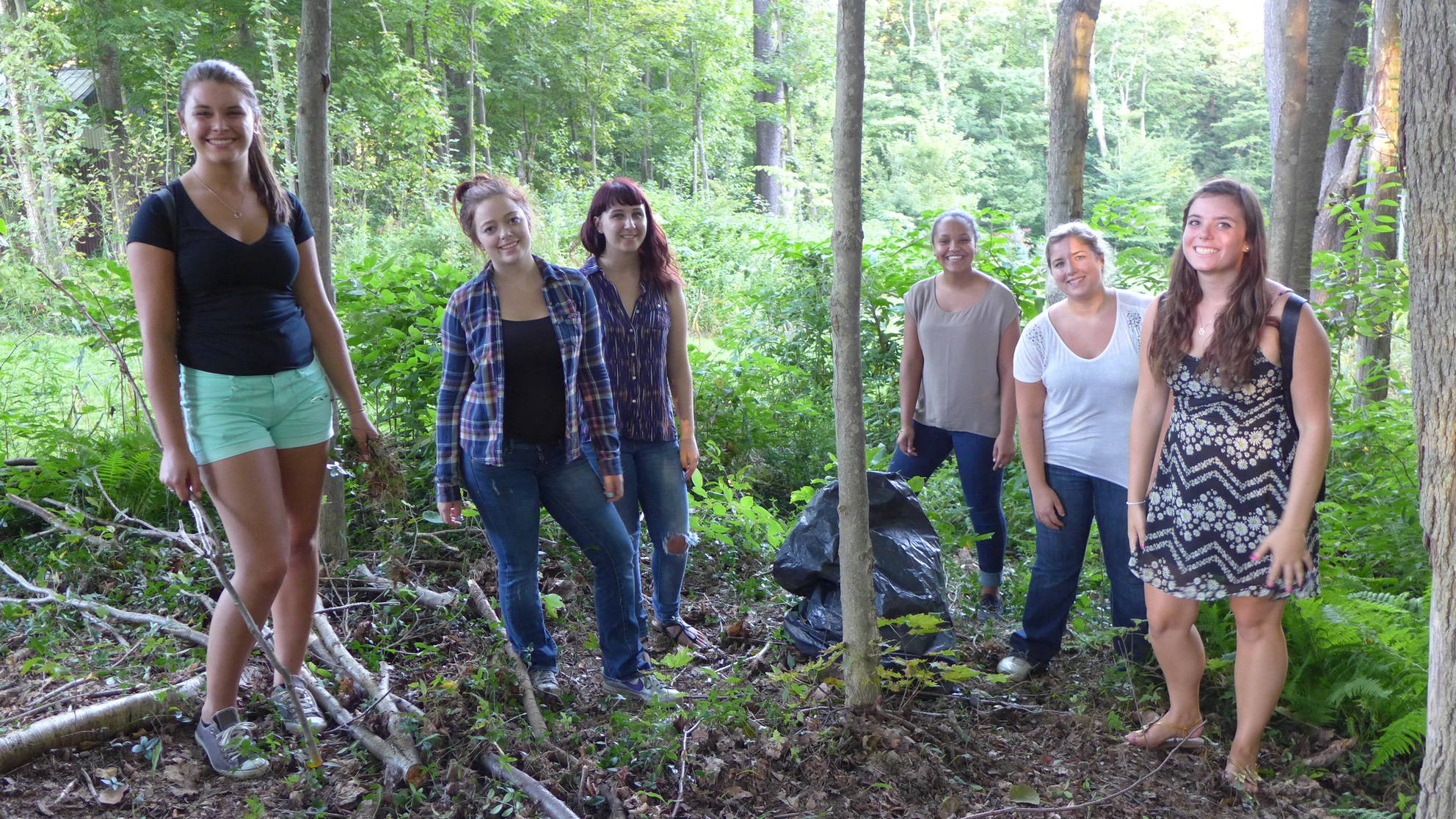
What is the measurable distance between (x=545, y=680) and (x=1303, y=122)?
5.58 meters

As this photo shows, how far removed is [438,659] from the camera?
11.8 feet

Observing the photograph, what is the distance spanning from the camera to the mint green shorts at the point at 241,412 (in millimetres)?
2721

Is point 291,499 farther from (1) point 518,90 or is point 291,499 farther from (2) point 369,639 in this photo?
(1) point 518,90

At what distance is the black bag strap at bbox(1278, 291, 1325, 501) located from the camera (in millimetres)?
2623

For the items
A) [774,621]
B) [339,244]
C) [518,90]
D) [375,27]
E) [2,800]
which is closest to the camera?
[2,800]

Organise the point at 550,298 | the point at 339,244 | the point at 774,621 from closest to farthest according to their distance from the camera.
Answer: the point at 550,298, the point at 774,621, the point at 339,244

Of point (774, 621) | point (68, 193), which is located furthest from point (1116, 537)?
point (68, 193)

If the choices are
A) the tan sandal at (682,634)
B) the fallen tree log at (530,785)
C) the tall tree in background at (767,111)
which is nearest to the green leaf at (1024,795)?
the fallen tree log at (530,785)

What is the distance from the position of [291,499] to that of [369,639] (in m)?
1.05

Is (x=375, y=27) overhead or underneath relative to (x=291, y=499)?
overhead

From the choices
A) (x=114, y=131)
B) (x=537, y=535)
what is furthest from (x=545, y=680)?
(x=114, y=131)

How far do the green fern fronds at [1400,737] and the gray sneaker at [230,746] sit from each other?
346 cm

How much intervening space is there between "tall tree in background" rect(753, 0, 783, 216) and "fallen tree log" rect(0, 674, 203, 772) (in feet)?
65.9

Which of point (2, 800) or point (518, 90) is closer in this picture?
point (2, 800)
